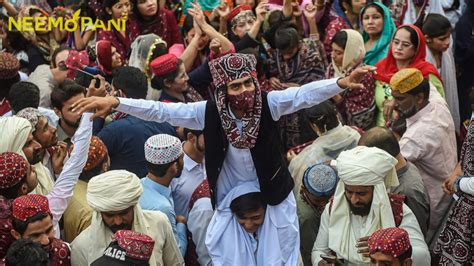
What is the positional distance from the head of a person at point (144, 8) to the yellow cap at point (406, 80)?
2.81 metres

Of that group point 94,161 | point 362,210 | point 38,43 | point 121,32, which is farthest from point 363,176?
point 38,43

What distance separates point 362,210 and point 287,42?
2.76m

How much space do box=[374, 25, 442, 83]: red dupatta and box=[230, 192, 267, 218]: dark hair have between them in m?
2.71

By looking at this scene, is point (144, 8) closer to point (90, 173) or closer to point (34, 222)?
point (90, 173)

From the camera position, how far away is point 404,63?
300 inches

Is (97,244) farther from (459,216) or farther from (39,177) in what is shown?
(459,216)

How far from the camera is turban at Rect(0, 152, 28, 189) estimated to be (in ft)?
16.2

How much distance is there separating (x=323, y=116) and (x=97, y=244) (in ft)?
6.78

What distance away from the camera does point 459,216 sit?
577cm

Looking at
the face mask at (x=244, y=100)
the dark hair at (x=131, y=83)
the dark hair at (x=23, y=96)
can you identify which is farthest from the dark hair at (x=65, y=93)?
the face mask at (x=244, y=100)

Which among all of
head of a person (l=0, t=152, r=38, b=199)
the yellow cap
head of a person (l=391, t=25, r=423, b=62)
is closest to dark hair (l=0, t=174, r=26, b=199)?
head of a person (l=0, t=152, r=38, b=199)

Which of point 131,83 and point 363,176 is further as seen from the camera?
point 131,83

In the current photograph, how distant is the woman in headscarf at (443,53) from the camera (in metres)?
8.07

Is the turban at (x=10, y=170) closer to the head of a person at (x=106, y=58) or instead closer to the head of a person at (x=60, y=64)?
the head of a person at (x=106, y=58)
